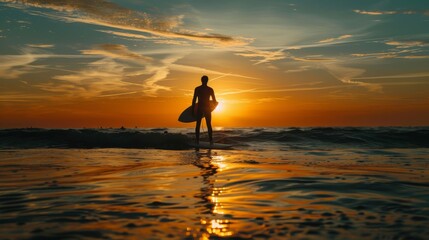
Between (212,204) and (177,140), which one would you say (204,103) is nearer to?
(177,140)

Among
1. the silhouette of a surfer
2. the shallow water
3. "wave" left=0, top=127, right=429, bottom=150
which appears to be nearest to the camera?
the shallow water

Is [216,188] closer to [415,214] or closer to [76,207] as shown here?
[76,207]

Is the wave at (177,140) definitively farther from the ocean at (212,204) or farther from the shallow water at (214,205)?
the shallow water at (214,205)

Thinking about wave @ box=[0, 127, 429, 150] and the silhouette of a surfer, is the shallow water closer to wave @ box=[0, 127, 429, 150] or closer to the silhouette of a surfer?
the silhouette of a surfer

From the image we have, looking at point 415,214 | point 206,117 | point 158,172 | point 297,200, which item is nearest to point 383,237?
point 415,214

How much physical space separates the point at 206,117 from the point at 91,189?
11096mm

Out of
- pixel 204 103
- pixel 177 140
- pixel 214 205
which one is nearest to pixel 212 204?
pixel 214 205

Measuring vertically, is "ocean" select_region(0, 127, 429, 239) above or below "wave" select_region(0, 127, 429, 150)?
below

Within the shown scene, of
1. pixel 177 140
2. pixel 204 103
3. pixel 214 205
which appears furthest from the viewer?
pixel 177 140

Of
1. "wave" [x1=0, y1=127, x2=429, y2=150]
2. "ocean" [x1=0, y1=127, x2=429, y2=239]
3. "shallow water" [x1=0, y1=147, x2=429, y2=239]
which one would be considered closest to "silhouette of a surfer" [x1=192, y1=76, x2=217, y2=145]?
"wave" [x1=0, y1=127, x2=429, y2=150]

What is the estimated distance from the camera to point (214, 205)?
13.1 feet

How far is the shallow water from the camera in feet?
9.87

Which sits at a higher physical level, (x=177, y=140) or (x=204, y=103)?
(x=204, y=103)

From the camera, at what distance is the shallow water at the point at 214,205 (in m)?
3.01
